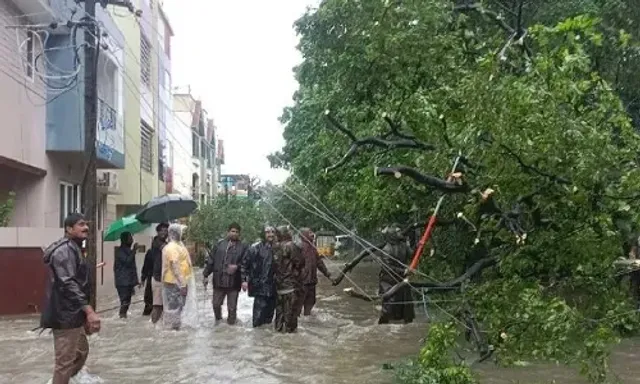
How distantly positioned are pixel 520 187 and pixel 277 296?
6223 millimetres

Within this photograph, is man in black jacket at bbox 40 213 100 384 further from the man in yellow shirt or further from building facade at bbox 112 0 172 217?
building facade at bbox 112 0 172 217

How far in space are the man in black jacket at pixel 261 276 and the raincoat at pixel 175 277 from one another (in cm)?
98

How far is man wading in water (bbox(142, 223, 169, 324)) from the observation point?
1331cm

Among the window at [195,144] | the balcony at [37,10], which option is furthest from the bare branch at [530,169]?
the window at [195,144]

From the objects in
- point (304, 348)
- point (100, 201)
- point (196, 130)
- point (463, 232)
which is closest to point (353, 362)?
point (304, 348)

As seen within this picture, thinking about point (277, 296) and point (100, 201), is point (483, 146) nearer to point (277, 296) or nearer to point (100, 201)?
point (277, 296)

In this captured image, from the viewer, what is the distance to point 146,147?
29.2m

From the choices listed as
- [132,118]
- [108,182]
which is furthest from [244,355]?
[132,118]

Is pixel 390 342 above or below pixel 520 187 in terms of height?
below

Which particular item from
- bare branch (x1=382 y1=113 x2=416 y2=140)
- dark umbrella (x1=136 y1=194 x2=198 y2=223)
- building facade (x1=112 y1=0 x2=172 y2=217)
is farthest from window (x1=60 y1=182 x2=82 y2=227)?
bare branch (x1=382 y1=113 x2=416 y2=140)

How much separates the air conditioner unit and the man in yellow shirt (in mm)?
10114

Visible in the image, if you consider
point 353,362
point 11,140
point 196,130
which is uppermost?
point 196,130

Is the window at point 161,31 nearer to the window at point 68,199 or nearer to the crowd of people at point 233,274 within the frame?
the window at point 68,199

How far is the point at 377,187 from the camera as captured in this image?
1213 cm
